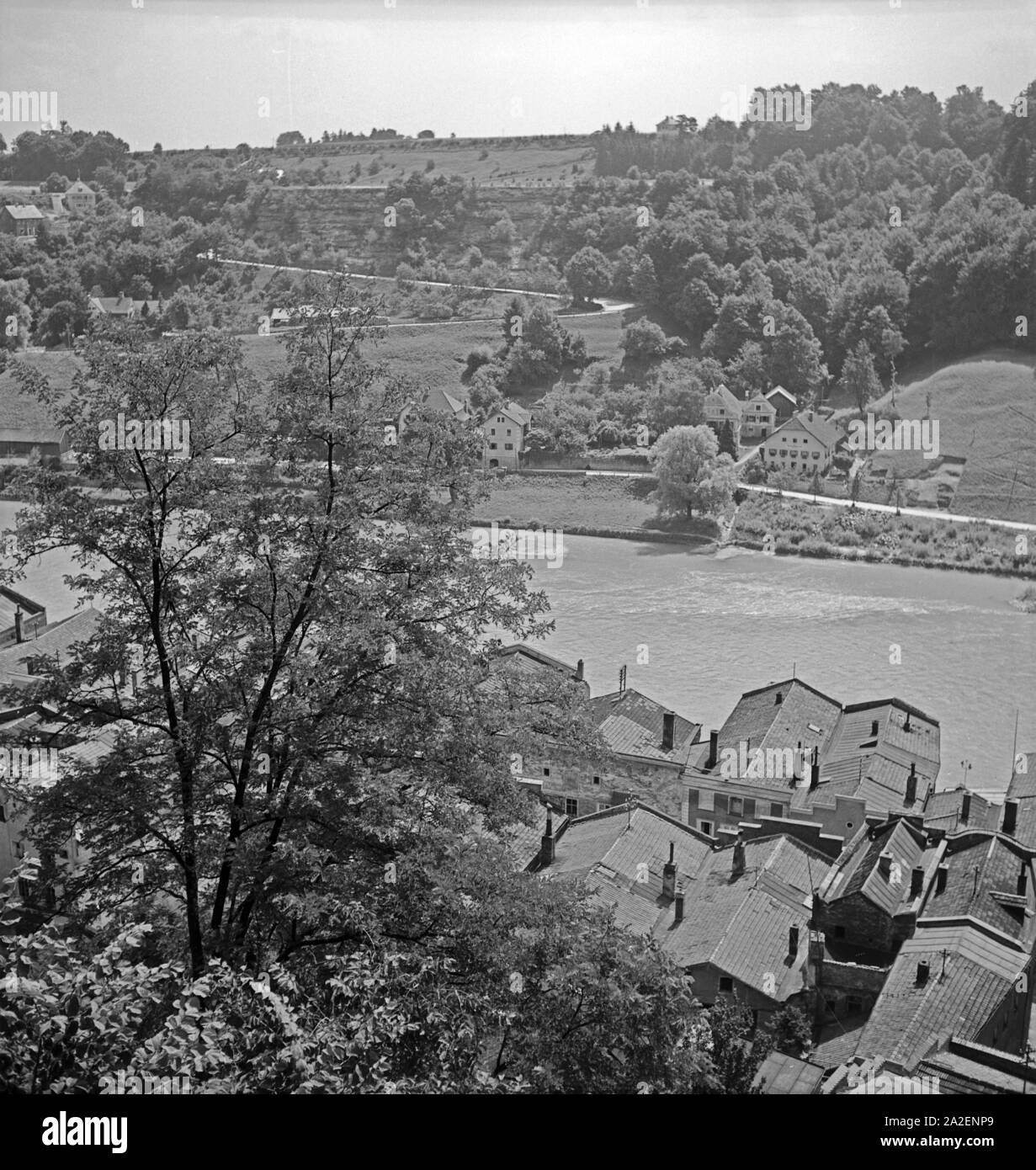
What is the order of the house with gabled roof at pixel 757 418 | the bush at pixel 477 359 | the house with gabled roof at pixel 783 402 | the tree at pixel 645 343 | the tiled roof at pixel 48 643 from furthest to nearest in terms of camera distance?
1. the bush at pixel 477 359
2. the tree at pixel 645 343
3. the house with gabled roof at pixel 783 402
4. the house with gabled roof at pixel 757 418
5. the tiled roof at pixel 48 643

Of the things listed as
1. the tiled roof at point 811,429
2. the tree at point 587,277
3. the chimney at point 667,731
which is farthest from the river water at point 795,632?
the tree at point 587,277

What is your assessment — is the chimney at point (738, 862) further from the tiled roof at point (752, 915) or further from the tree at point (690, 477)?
the tree at point (690, 477)

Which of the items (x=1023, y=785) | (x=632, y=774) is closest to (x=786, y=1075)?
(x=632, y=774)

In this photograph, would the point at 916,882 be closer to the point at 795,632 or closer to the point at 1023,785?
the point at 1023,785

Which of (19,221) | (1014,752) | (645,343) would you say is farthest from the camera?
(19,221)

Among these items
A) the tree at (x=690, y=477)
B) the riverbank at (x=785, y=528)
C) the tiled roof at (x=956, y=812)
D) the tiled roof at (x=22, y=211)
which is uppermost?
the tiled roof at (x=22, y=211)

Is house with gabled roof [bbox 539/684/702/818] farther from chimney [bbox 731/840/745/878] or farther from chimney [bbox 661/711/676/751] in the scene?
chimney [bbox 731/840/745/878]
